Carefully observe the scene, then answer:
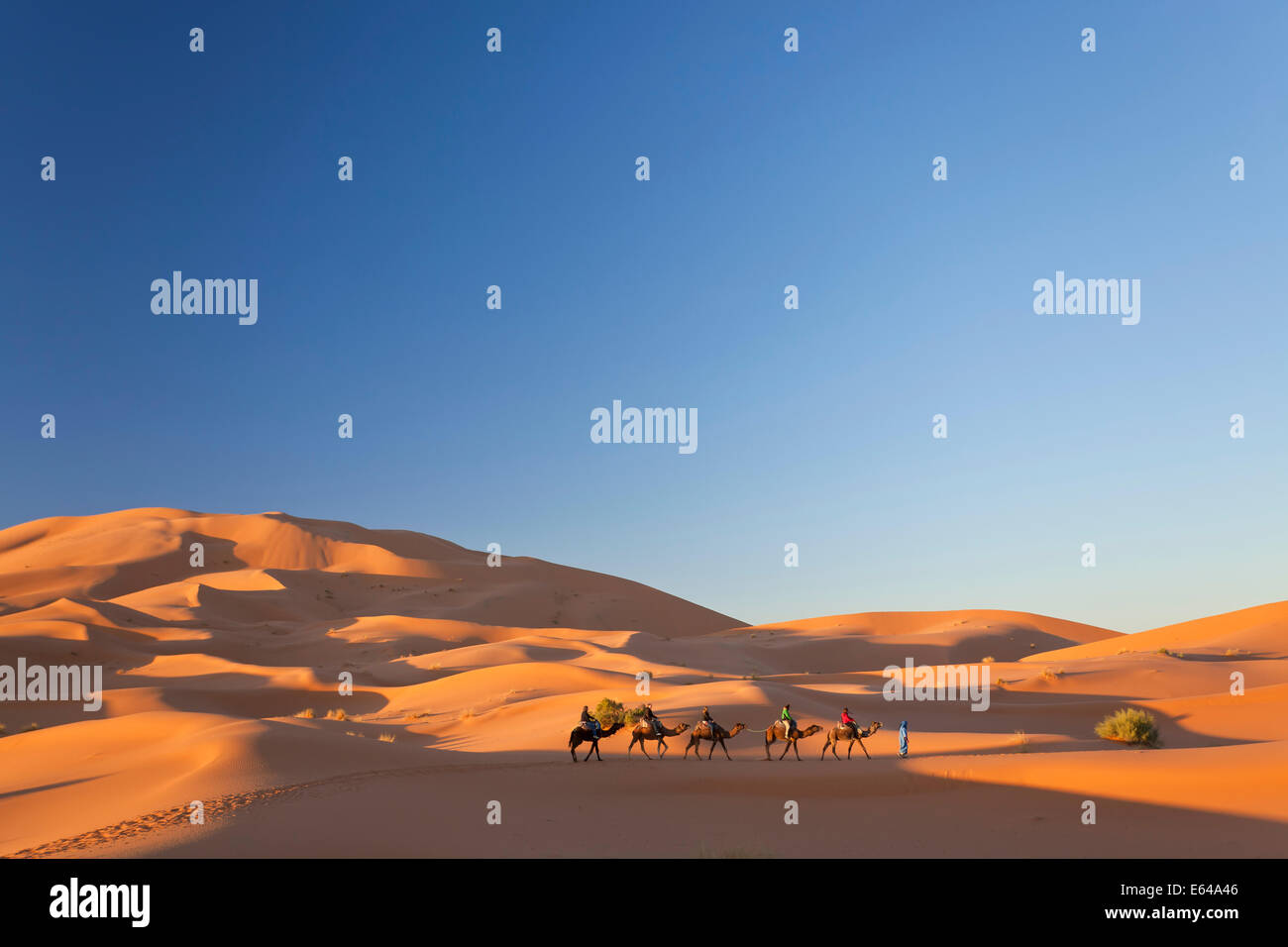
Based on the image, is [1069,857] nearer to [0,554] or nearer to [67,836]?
[67,836]

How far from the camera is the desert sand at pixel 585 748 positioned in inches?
448

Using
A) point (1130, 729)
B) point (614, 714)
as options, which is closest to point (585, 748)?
point (614, 714)

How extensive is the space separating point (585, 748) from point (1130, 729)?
13178 mm

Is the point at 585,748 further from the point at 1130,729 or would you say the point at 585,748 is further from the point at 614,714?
the point at 1130,729

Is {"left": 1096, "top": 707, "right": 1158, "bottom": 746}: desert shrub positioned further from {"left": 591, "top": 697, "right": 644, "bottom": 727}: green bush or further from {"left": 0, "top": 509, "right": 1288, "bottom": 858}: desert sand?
{"left": 591, "top": 697, "right": 644, "bottom": 727}: green bush

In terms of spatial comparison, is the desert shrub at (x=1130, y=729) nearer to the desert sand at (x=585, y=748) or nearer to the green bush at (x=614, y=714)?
the desert sand at (x=585, y=748)

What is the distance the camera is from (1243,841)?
10.6 meters

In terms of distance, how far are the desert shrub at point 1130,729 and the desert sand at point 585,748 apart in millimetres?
884

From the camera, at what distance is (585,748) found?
66.6ft

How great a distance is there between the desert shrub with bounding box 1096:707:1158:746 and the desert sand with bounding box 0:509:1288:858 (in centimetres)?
88

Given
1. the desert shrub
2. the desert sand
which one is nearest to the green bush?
the desert sand
